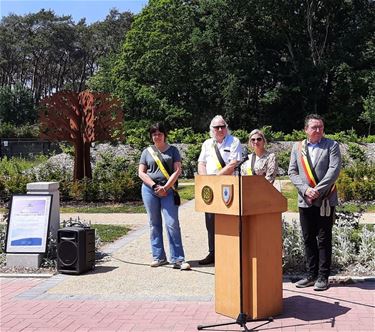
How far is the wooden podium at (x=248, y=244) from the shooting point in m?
5.01

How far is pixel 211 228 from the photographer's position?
746 cm

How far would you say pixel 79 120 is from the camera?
17.1m

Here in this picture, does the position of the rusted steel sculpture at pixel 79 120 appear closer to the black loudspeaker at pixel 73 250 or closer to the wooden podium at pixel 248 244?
the black loudspeaker at pixel 73 250

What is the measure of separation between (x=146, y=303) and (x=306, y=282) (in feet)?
6.15

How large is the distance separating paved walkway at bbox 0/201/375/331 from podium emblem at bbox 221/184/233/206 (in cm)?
112

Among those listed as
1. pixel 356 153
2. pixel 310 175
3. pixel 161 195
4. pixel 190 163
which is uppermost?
pixel 356 153

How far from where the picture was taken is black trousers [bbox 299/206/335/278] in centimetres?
620

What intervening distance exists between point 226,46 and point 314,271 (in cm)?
3997

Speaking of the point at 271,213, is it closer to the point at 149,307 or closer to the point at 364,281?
the point at 149,307

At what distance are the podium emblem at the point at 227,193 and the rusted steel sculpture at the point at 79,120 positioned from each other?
40.7 ft

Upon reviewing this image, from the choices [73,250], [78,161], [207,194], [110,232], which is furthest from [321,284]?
[78,161]

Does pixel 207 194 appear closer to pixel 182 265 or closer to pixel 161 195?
pixel 161 195

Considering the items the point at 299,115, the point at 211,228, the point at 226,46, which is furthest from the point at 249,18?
the point at 211,228

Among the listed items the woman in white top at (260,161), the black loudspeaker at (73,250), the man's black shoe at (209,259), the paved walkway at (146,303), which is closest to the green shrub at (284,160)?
the man's black shoe at (209,259)
